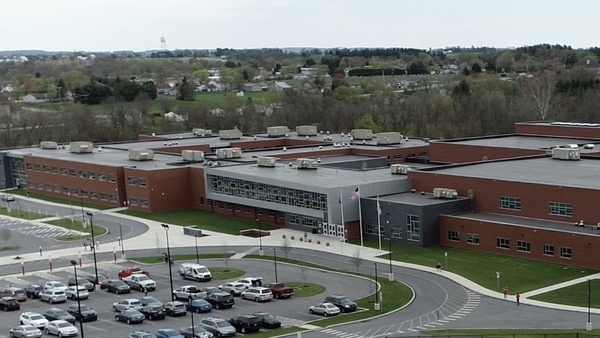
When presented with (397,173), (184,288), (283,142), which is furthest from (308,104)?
(184,288)

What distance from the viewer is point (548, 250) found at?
222 ft

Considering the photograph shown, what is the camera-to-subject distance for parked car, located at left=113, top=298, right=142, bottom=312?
5833 centimetres

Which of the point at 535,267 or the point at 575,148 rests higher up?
the point at 575,148

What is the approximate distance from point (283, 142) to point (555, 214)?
224ft

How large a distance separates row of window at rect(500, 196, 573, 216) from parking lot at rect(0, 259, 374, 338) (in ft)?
59.0

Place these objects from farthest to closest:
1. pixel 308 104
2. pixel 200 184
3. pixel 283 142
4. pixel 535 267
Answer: pixel 308 104 < pixel 283 142 < pixel 200 184 < pixel 535 267

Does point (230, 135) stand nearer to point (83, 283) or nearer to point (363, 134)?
point (363, 134)

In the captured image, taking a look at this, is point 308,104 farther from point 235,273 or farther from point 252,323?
point 252,323

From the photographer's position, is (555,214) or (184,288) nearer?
(184,288)

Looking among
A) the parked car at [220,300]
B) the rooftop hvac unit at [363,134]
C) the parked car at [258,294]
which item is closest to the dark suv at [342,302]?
the parked car at [258,294]

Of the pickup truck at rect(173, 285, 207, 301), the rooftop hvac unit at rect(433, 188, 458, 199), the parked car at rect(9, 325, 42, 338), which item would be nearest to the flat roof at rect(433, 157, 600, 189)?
the rooftop hvac unit at rect(433, 188, 458, 199)

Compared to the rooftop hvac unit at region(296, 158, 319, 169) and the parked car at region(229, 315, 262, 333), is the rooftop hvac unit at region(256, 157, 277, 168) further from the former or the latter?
the parked car at region(229, 315, 262, 333)

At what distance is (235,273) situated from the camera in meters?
70.3

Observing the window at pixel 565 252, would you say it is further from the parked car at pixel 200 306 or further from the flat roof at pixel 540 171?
the parked car at pixel 200 306
